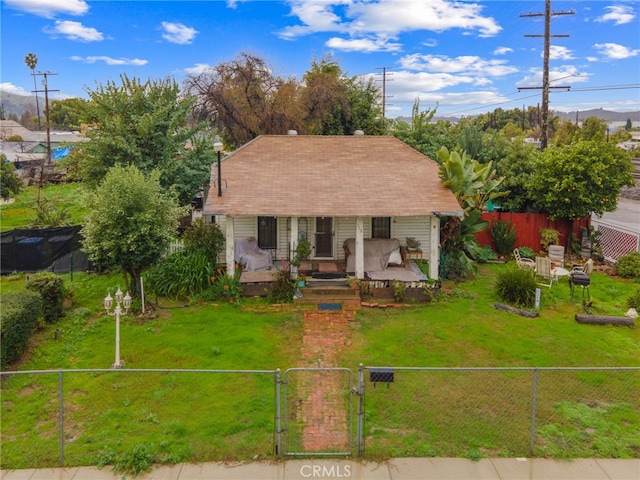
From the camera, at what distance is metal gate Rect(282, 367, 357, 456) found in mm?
7207

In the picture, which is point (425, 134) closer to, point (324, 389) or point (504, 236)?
point (504, 236)

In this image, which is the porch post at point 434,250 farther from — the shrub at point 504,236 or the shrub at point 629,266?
the shrub at point 629,266

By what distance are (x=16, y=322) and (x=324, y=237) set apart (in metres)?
9.46

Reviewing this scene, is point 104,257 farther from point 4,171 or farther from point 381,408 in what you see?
point 4,171

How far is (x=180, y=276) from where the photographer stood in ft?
46.7

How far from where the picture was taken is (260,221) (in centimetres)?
1633

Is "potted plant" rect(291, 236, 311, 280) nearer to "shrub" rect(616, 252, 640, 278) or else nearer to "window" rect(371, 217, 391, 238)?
"window" rect(371, 217, 391, 238)

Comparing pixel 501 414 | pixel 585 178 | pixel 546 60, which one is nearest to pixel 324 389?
pixel 501 414

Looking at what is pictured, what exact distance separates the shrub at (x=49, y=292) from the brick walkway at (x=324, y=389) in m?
6.61

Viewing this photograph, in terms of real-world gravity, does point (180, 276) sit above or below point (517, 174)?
below

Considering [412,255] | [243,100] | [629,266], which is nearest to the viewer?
[412,255]

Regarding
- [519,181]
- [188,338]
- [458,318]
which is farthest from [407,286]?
[519,181]

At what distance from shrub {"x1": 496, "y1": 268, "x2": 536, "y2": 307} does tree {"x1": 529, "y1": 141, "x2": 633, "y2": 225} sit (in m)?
5.79

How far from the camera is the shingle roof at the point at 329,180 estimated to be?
564 inches
